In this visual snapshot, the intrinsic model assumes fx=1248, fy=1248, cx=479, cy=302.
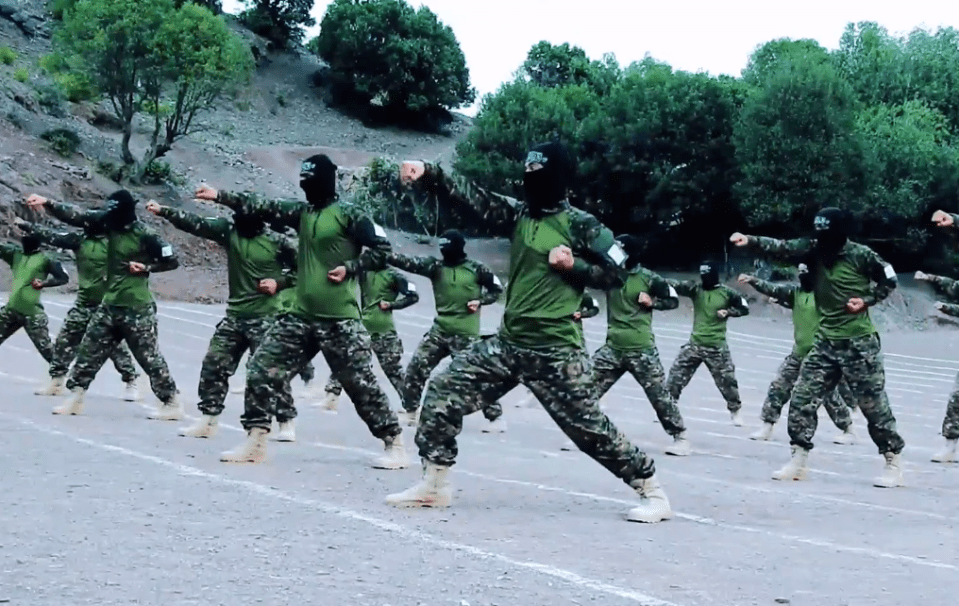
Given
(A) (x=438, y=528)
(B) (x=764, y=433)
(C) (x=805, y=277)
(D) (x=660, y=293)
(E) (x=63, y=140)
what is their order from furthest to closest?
1. (E) (x=63, y=140)
2. (B) (x=764, y=433)
3. (D) (x=660, y=293)
4. (C) (x=805, y=277)
5. (A) (x=438, y=528)

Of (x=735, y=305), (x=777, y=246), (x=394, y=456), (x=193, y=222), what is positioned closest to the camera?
(x=394, y=456)

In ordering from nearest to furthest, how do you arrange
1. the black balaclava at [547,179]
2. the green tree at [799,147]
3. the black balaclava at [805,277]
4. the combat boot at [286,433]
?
the black balaclava at [547,179] < the black balaclava at [805,277] < the combat boot at [286,433] < the green tree at [799,147]

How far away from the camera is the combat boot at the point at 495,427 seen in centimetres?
1411

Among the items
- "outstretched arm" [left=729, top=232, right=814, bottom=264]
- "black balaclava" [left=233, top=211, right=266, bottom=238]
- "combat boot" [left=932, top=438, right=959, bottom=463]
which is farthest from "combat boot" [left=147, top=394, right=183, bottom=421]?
"combat boot" [left=932, top=438, right=959, bottom=463]

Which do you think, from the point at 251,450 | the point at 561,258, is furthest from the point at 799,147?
the point at 561,258

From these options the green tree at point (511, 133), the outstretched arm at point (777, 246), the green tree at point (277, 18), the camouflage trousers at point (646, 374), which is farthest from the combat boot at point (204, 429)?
the green tree at point (277, 18)

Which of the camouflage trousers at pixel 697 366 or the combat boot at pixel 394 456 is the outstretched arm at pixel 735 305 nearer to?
the camouflage trousers at pixel 697 366

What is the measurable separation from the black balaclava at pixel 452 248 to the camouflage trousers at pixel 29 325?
5402mm

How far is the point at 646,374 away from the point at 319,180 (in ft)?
15.3

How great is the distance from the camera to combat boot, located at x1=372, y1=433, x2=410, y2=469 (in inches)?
372

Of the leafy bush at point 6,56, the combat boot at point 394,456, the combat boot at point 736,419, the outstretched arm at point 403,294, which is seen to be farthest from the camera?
the leafy bush at point 6,56

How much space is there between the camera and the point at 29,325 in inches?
614

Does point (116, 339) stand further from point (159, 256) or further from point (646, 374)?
point (646, 374)

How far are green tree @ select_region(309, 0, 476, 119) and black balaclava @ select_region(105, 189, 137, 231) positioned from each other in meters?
61.2
